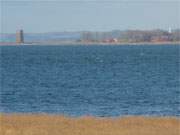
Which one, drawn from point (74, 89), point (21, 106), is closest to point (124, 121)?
point (21, 106)

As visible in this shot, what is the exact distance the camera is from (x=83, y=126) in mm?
18531

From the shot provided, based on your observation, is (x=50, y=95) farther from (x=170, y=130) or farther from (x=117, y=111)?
(x=170, y=130)

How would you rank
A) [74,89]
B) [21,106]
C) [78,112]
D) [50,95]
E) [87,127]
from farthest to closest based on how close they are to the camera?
[74,89] < [50,95] < [21,106] < [78,112] < [87,127]

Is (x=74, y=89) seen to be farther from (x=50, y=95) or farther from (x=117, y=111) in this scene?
(x=117, y=111)

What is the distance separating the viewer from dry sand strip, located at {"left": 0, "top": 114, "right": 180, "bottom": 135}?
17078 mm

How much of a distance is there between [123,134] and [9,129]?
9.63 feet

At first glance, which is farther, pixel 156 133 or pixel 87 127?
pixel 87 127

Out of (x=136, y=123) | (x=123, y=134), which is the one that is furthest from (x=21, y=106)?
(x=123, y=134)

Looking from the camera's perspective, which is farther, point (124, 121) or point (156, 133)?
point (124, 121)

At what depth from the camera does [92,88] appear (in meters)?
49.0

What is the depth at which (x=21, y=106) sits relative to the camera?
115 feet

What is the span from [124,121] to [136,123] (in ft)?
2.51

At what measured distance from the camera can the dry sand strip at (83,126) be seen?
672 inches

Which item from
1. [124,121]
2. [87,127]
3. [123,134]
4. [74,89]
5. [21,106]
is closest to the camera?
[123,134]
